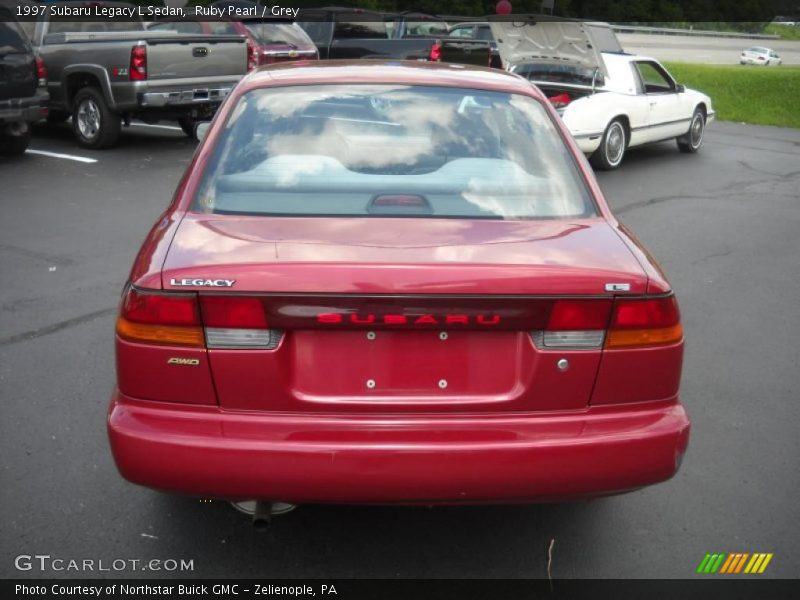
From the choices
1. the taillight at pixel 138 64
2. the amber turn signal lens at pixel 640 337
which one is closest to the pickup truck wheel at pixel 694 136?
the taillight at pixel 138 64

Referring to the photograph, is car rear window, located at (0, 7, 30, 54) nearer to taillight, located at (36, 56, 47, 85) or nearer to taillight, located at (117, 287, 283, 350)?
taillight, located at (36, 56, 47, 85)

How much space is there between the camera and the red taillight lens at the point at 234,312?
2791 millimetres

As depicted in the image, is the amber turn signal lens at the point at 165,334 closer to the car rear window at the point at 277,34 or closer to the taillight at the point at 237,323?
the taillight at the point at 237,323

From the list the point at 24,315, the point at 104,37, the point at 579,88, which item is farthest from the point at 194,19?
the point at 24,315

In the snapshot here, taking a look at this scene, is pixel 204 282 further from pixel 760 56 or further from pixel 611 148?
pixel 760 56

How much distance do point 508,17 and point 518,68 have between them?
77 cm

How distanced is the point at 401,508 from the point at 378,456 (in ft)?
3.43

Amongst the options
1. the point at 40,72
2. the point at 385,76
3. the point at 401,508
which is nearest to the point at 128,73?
the point at 40,72

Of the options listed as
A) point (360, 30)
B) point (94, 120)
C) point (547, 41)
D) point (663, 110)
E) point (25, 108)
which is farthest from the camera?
point (360, 30)

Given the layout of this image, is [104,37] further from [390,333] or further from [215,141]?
[390,333]

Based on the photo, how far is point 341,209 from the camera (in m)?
3.33

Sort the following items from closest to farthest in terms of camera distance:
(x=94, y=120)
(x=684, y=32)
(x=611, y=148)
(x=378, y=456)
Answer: (x=378, y=456) < (x=611, y=148) < (x=94, y=120) < (x=684, y=32)

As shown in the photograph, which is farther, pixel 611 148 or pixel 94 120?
pixel 94 120

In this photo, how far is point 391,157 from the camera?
3.69m
